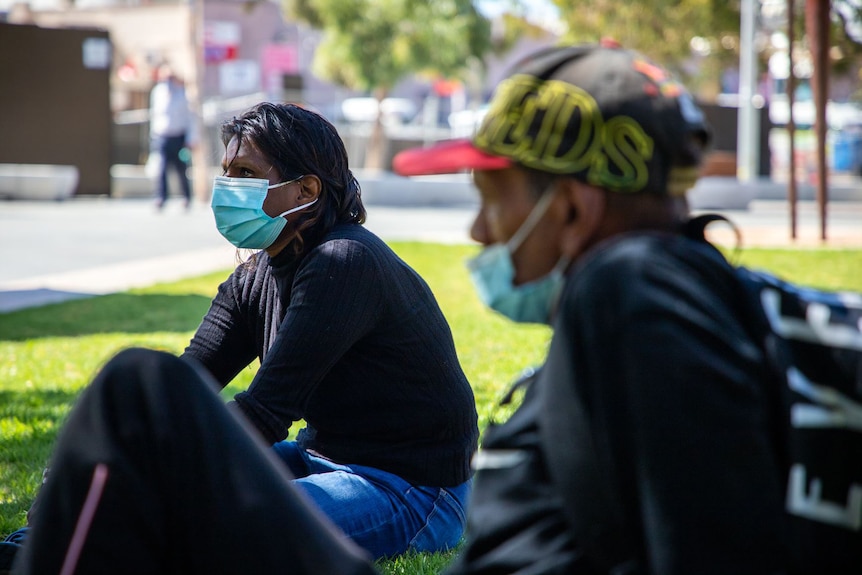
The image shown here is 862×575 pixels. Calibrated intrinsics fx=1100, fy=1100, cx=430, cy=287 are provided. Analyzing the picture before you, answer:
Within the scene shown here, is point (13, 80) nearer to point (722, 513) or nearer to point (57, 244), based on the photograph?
point (57, 244)

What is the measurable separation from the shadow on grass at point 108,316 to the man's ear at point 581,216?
19.8 ft

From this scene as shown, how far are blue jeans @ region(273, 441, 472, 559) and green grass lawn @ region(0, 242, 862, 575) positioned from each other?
80mm

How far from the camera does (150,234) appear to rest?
527 inches

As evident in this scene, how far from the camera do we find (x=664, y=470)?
4.42ft

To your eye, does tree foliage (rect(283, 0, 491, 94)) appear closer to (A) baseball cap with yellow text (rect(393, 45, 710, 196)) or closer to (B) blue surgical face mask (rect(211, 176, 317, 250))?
(B) blue surgical face mask (rect(211, 176, 317, 250))

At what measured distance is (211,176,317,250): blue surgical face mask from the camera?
306cm

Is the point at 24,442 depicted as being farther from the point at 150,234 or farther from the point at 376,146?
the point at 376,146

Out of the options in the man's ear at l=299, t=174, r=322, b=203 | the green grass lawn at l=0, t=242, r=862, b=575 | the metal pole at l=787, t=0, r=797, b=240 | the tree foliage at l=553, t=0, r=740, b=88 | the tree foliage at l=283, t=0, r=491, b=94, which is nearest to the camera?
the man's ear at l=299, t=174, r=322, b=203

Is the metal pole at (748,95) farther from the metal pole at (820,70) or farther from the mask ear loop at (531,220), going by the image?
the mask ear loop at (531,220)

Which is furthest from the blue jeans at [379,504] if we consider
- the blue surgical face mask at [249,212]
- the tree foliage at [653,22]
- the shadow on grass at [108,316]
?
the tree foliage at [653,22]

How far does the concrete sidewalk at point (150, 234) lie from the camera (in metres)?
9.88

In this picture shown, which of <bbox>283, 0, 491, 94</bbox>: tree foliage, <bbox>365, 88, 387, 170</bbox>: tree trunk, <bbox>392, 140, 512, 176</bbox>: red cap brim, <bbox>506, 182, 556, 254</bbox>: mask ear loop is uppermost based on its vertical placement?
<bbox>283, 0, 491, 94</bbox>: tree foliage

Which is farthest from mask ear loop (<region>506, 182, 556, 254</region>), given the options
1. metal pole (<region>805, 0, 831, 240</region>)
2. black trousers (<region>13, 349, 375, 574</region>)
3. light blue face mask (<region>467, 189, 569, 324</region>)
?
metal pole (<region>805, 0, 831, 240</region>)

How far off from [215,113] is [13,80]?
41.5ft
